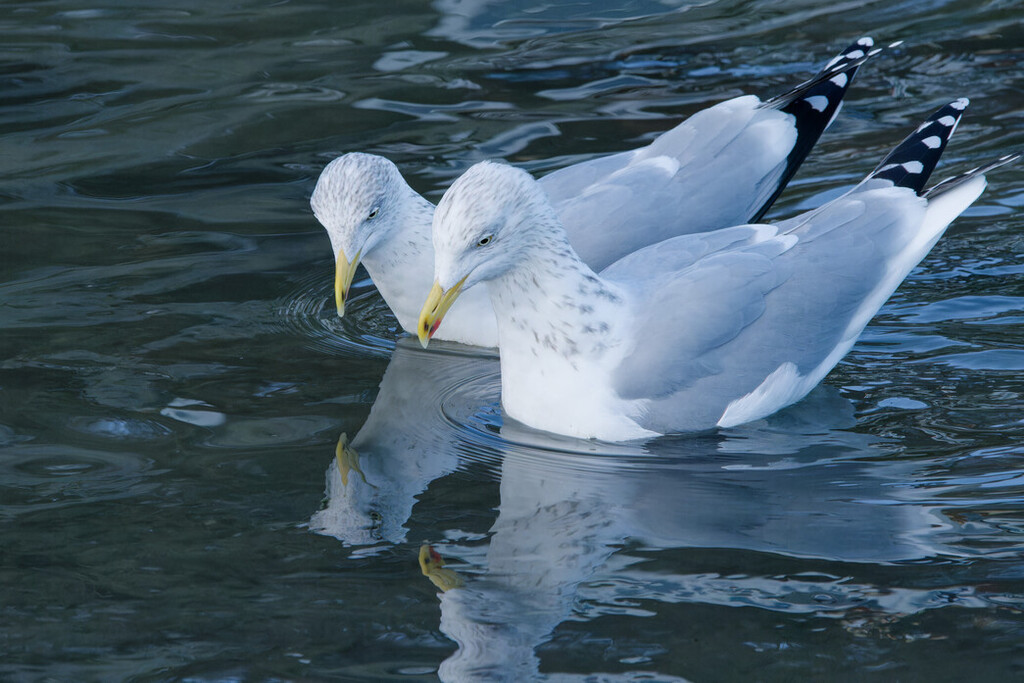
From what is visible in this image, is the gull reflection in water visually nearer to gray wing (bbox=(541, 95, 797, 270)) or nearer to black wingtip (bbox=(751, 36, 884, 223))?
gray wing (bbox=(541, 95, 797, 270))

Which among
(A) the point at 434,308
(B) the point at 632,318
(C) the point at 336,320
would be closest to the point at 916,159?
(B) the point at 632,318

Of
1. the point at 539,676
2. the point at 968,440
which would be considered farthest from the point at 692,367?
the point at 539,676

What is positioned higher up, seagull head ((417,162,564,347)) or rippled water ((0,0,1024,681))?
seagull head ((417,162,564,347))

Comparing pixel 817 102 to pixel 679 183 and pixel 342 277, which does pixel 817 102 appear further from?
pixel 342 277

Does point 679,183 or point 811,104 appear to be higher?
point 811,104

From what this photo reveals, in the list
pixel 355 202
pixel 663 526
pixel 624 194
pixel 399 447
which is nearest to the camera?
pixel 663 526

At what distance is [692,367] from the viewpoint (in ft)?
16.9

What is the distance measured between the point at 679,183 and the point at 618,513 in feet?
7.78

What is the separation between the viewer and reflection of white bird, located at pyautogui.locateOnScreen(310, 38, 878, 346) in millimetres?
6090

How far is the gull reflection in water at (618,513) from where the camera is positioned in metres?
3.99

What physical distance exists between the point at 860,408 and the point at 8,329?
3708mm

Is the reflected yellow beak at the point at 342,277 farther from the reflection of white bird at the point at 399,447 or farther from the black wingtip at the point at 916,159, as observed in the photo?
the black wingtip at the point at 916,159

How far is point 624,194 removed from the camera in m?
6.34

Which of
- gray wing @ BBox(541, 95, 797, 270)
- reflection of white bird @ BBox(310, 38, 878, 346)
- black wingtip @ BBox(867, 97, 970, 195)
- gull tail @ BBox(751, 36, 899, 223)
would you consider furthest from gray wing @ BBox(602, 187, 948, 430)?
gull tail @ BBox(751, 36, 899, 223)
